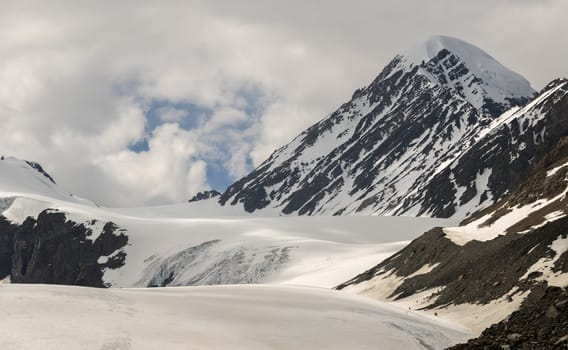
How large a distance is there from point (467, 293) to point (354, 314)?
26973mm

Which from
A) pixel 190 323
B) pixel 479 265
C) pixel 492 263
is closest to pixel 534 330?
pixel 190 323

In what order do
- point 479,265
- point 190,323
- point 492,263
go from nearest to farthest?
1. point 190,323
2. point 492,263
3. point 479,265

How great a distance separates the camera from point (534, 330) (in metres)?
22.5

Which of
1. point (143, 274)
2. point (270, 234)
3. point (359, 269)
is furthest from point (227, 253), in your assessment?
point (359, 269)

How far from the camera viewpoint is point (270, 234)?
177875 millimetres

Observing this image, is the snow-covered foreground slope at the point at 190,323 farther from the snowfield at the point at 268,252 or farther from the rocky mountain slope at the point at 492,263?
the snowfield at the point at 268,252

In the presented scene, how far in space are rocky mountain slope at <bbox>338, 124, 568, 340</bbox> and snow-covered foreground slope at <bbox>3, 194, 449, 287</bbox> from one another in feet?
95.3

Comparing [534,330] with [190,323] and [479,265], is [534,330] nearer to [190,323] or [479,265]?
[190,323]

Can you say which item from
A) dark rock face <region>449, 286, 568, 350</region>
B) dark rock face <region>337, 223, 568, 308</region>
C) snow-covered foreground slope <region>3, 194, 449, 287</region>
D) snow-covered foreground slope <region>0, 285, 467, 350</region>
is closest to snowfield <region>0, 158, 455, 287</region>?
snow-covered foreground slope <region>3, 194, 449, 287</region>

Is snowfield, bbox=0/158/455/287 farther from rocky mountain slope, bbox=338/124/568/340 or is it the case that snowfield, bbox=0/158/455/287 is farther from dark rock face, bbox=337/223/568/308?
dark rock face, bbox=337/223/568/308

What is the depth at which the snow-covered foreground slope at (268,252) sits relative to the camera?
133887 millimetres

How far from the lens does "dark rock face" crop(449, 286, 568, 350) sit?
2034cm

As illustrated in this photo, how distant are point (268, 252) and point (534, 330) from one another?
131989 mm

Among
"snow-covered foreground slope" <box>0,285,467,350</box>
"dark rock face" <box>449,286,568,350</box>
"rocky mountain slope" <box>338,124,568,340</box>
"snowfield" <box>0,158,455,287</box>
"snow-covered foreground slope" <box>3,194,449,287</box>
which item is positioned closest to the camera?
"snow-covered foreground slope" <box>0,285,467,350</box>
